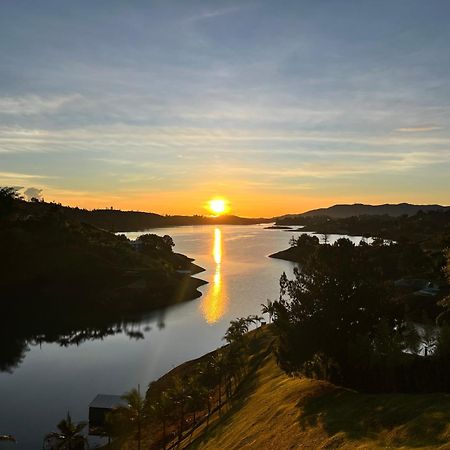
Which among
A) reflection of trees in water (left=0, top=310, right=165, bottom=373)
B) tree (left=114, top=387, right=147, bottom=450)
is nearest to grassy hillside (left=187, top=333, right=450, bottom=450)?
tree (left=114, top=387, right=147, bottom=450)

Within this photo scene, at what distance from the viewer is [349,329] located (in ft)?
129

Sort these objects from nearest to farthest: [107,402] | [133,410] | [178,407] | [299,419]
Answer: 1. [299,419]
2. [133,410]
3. [178,407]
4. [107,402]

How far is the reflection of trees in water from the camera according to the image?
90.0 metres

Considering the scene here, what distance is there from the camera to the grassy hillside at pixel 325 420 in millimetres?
25531

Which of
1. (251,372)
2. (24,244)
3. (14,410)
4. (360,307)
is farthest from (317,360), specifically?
(24,244)

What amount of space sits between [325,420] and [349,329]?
9820 millimetres

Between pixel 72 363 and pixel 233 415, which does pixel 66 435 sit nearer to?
pixel 233 415

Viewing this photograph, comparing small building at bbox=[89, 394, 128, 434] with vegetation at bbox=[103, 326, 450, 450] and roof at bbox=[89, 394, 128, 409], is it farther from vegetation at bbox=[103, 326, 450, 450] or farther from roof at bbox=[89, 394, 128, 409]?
vegetation at bbox=[103, 326, 450, 450]

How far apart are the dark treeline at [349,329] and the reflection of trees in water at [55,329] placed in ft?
196

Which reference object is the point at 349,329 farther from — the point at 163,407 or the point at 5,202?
the point at 5,202

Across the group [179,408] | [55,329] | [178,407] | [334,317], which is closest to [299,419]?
[334,317]

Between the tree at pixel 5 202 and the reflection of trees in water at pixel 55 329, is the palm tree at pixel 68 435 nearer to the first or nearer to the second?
the reflection of trees in water at pixel 55 329

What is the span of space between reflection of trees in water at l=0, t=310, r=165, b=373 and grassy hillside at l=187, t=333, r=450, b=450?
54.1 m

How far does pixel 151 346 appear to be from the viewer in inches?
3563
